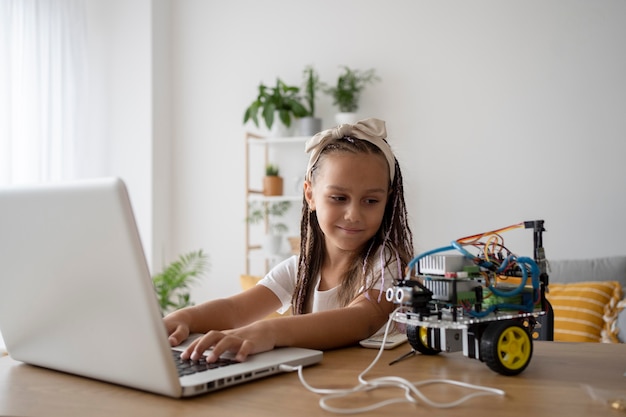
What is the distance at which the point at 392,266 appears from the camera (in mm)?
1215

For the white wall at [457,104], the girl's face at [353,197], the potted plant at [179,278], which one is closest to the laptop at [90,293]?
the girl's face at [353,197]

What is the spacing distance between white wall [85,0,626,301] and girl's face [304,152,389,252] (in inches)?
85.8

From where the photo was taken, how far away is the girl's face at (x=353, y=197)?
1.20 m

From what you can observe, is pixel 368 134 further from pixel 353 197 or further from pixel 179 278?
pixel 179 278

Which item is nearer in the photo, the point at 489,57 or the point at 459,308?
the point at 459,308

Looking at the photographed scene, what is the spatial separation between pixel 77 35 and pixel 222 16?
904mm

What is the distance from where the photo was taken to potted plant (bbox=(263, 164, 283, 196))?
11.6 ft

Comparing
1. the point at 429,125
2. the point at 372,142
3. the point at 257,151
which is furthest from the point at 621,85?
the point at 372,142

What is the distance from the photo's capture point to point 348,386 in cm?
70

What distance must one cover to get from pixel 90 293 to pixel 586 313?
2.02m

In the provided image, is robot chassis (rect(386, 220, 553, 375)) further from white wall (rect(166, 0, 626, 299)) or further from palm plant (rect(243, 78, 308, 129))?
palm plant (rect(243, 78, 308, 129))

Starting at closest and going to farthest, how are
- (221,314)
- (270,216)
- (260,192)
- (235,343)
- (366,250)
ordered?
(235,343) → (221,314) → (366,250) → (260,192) → (270,216)

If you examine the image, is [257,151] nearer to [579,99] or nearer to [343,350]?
[579,99]

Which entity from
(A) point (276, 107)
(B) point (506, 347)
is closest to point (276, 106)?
(A) point (276, 107)
